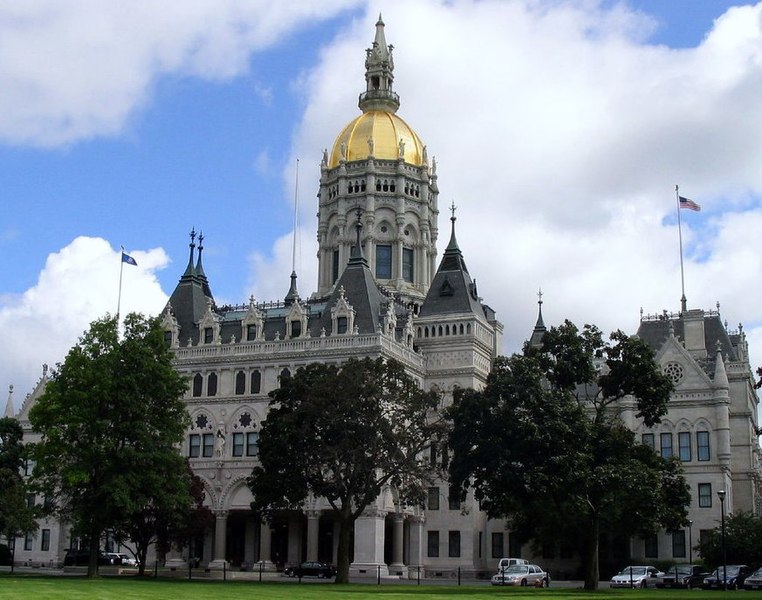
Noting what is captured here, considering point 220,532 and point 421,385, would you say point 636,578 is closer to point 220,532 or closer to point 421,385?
point 421,385

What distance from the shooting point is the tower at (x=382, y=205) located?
11762cm

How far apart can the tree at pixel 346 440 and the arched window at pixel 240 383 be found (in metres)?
27.0

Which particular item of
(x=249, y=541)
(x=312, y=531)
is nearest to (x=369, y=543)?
(x=312, y=531)

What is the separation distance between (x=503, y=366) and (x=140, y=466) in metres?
22.5

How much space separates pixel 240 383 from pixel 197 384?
14.0 feet

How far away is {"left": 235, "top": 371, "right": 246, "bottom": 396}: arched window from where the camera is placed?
94.2m

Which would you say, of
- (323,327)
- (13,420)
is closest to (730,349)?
(323,327)

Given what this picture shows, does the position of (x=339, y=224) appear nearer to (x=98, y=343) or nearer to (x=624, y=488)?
(x=98, y=343)

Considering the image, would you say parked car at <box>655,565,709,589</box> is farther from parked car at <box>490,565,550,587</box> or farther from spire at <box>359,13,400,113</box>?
spire at <box>359,13,400,113</box>

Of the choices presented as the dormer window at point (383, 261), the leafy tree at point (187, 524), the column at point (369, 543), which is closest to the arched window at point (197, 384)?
the leafy tree at point (187, 524)

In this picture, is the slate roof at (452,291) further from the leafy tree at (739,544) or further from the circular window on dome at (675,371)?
the leafy tree at (739,544)

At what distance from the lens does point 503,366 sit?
213 feet

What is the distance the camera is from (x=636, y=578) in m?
74.1

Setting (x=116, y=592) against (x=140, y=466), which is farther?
(x=140, y=466)
